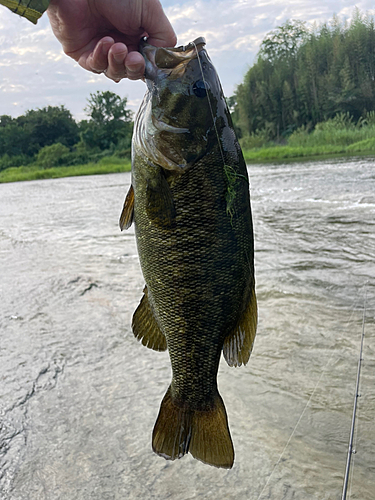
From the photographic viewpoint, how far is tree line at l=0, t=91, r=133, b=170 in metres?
53.1

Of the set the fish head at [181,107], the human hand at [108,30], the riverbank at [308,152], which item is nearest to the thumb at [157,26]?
the human hand at [108,30]

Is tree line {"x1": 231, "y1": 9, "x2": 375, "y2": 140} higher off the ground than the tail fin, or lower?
higher

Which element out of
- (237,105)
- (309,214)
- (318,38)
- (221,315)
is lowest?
(309,214)

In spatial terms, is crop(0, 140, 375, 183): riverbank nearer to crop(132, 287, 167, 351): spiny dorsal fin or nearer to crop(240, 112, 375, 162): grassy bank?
crop(240, 112, 375, 162): grassy bank

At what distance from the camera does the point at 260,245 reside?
261 inches

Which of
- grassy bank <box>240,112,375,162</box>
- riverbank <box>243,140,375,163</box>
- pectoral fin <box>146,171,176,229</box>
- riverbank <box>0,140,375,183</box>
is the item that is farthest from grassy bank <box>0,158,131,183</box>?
pectoral fin <box>146,171,176,229</box>

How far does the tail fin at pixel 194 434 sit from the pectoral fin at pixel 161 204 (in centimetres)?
80

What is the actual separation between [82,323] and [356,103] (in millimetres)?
43302

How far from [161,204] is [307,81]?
46755 mm

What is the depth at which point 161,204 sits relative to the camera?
1644 millimetres

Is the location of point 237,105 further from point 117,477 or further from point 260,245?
point 117,477

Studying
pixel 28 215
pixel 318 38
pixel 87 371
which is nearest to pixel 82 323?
pixel 87 371

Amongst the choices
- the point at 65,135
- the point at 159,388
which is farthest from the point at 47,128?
the point at 159,388

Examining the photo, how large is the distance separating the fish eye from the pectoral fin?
36 centimetres
